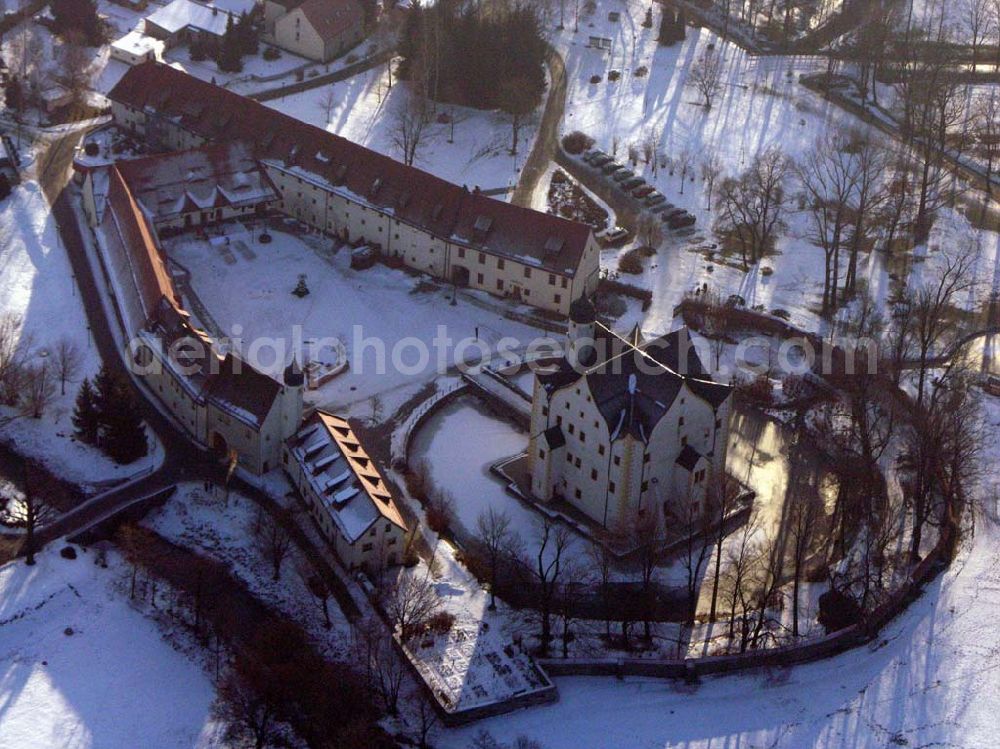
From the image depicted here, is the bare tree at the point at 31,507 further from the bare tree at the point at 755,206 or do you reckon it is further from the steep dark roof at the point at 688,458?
the bare tree at the point at 755,206

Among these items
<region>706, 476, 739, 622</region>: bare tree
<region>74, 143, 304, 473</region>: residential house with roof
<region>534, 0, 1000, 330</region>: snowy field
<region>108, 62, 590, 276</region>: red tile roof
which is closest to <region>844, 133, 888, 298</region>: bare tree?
<region>534, 0, 1000, 330</region>: snowy field

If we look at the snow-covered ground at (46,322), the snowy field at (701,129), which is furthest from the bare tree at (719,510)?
the snow-covered ground at (46,322)

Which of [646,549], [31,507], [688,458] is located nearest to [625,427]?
[688,458]

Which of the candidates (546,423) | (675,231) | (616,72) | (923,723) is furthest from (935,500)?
(616,72)

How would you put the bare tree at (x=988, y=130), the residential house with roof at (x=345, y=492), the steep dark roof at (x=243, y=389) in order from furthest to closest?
the bare tree at (x=988, y=130)
the steep dark roof at (x=243, y=389)
the residential house with roof at (x=345, y=492)

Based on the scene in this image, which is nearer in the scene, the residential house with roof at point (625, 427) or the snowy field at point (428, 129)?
the residential house with roof at point (625, 427)

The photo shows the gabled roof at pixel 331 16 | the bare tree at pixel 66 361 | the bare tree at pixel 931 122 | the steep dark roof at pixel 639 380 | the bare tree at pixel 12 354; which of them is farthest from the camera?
the gabled roof at pixel 331 16
